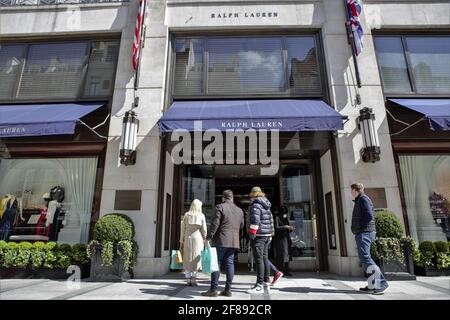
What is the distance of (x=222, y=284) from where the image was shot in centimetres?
638

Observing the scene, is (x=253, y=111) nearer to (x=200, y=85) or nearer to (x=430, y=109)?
(x=200, y=85)

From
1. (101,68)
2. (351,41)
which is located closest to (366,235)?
(351,41)

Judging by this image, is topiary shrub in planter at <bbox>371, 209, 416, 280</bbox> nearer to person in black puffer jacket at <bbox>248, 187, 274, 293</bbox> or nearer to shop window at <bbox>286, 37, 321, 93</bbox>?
person in black puffer jacket at <bbox>248, 187, 274, 293</bbox>

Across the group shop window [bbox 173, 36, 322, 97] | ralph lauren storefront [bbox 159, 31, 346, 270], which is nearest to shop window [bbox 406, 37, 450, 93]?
ralph lauren storefront [bbox 159, 31, 346, 270]

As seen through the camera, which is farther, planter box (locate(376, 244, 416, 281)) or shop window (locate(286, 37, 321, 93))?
shop window (locate(286, 37, 321, 93))

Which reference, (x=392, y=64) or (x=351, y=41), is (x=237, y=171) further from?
(x=392, y=64)

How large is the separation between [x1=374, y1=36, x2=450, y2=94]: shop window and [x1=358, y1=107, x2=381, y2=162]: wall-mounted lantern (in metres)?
1.70

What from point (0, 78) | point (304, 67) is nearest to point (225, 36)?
point (304, 67)

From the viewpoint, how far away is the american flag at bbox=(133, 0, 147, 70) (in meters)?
8.41

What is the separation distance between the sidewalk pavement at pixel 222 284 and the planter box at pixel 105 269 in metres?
0.18

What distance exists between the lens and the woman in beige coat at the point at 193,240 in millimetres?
6109

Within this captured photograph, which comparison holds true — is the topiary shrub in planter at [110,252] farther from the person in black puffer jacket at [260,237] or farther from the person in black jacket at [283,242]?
the person in black jacket at [283,242]

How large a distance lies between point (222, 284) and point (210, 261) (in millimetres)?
1615
